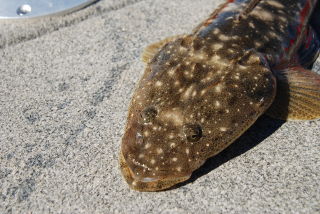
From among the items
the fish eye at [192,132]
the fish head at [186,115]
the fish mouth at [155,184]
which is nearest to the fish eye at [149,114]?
the fish head at [186,115]

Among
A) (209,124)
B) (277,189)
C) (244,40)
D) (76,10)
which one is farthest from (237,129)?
(76,10)

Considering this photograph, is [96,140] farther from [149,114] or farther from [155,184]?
[155,184]

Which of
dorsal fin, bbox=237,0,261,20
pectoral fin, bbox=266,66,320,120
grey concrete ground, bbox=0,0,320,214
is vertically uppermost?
dorsal fin, bbox=237,0,261,20

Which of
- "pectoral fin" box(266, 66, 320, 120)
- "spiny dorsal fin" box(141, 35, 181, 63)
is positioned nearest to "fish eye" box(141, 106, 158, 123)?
"pectoral fin" box(266, 66, 320, 120)

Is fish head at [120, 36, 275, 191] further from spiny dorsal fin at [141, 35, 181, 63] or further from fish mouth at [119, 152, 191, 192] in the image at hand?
spiny dorsal fin at [141, 35, 181, 63]

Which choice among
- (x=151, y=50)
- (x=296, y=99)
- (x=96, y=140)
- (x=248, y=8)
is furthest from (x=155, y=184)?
(x=248, y=8)

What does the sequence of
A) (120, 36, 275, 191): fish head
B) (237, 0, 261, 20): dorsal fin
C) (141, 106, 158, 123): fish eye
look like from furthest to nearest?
(237, 0, 261, 20): dorsal fin < (141, 106, 158, 123): fish eye < (120, 36, 275, 191): fish head

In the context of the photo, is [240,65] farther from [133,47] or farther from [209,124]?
[133,47]

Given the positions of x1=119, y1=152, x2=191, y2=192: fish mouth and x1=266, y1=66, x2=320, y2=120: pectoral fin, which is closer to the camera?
x1=119, y1=152, x2=191, y2=192: fish mouth
